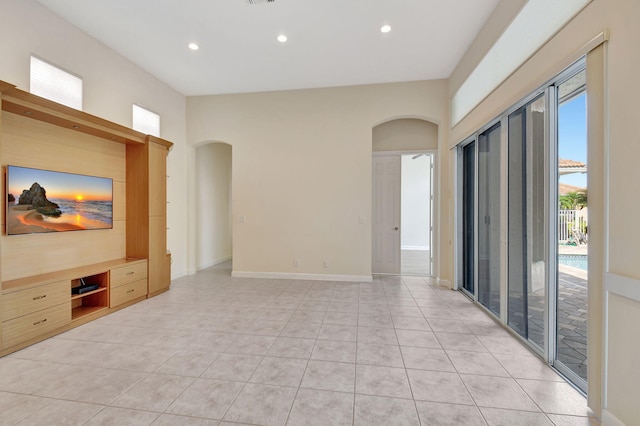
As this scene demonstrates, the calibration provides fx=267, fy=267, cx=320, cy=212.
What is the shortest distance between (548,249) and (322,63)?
4.09m

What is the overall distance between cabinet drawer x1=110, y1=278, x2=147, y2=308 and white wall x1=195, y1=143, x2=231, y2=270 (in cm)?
204

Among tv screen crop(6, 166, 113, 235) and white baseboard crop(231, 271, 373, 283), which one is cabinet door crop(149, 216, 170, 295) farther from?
white baseboard crop(231, 271, 373, 283)

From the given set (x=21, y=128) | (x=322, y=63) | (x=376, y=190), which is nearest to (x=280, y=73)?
(x=322, y=63)

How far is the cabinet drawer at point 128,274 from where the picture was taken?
12.2 ft

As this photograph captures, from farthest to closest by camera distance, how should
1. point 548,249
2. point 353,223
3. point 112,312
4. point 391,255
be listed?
point 391,255, point 353,223, point 112,312, point 548,249

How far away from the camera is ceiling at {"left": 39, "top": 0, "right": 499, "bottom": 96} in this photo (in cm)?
325

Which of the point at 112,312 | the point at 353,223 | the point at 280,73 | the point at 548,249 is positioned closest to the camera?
the point at 548,249

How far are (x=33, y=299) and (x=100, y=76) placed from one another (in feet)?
10.3

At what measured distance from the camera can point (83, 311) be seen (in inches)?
136

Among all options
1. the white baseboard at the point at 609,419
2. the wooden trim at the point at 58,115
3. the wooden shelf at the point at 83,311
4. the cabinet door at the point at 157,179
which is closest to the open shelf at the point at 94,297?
the wooden shelf at the point at 83,311

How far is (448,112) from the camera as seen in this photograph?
5012 millimetres

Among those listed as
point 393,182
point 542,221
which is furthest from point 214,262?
point 542,221

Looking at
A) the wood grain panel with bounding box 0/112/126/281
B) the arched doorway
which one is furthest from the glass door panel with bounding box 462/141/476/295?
the wood grain panel with bounding box 0/112/126/281

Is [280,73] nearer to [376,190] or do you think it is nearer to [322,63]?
[322,63]
